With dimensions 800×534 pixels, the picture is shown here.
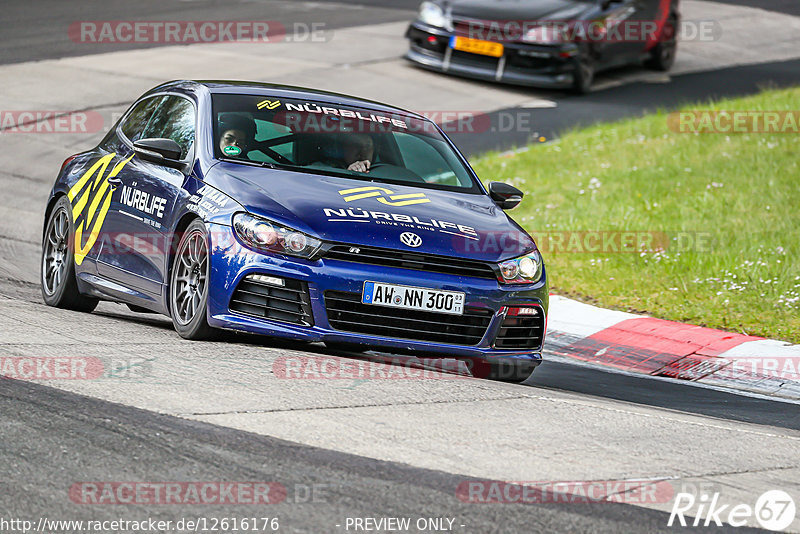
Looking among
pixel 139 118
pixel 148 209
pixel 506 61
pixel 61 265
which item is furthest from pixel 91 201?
pixel 506 61

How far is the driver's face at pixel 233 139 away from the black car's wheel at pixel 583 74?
1134cm

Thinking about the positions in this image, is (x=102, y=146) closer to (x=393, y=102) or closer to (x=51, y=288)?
(x=51, y=288)

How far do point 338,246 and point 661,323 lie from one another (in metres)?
3.90

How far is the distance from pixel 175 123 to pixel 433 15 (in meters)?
10.9

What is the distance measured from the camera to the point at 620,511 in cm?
469

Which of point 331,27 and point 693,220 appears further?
point 331,27

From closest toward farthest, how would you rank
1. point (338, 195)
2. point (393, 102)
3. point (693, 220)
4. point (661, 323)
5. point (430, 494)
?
point (430, 494) → point (338, 195) → point (661, 323) → point (693, 220) → point (393, 102)

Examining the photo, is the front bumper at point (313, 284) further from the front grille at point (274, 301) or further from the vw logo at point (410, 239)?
the vw logo at point (410, 239)

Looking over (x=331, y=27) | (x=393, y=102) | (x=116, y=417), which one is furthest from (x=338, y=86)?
(x=116, y=417)

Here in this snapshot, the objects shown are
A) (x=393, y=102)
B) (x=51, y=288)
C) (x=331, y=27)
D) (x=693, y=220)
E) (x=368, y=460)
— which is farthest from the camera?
(x=331, y=27)

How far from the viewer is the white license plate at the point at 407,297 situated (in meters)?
6.68

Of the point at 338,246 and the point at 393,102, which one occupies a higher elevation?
the point at 338,246

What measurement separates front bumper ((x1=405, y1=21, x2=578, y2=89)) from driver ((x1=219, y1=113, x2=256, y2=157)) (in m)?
10.8

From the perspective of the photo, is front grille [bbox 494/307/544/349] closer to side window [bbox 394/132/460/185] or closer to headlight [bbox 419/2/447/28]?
side window [bbox 394/132/460/185]
